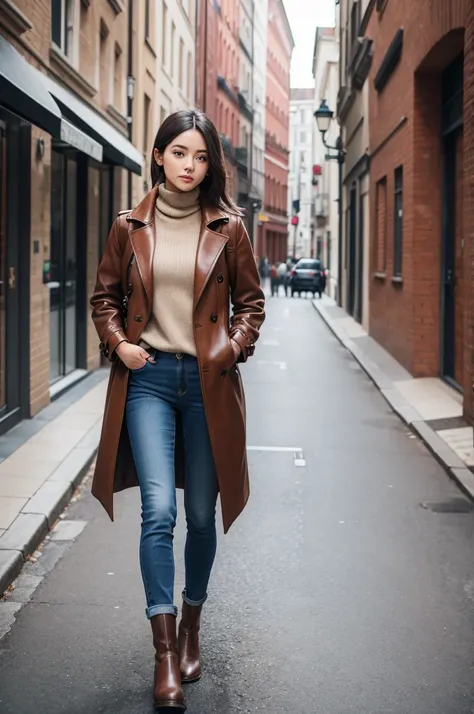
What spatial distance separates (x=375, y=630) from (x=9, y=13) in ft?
20.5

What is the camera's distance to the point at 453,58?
1290cm

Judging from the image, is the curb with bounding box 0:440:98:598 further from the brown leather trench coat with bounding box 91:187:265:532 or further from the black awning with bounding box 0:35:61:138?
the black awning with bounding box 0:35:61:138

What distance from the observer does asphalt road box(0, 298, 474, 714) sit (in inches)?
153

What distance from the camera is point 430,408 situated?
→ 11.1 m

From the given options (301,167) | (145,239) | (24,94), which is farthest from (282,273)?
(301,167)

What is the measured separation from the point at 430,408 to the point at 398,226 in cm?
625

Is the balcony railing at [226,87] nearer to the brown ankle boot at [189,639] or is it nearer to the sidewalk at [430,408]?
the sidewalk at [430,408]

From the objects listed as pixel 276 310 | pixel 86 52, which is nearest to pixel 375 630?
pixel 86 52

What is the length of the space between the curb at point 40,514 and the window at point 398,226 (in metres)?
9.15

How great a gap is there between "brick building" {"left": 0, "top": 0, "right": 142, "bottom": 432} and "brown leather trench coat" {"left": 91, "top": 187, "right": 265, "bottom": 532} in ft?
12.7

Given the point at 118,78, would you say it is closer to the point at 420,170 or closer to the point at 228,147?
the point at 420,170

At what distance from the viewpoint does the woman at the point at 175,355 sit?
12.4 ft

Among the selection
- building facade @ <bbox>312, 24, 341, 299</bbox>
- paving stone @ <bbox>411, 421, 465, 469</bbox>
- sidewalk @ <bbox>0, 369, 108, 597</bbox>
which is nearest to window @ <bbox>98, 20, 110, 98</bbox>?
sidewalk @ <bbox>0, 369, 108, 597</bbox>

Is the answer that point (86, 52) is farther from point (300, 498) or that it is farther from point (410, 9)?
point (300, 498)
